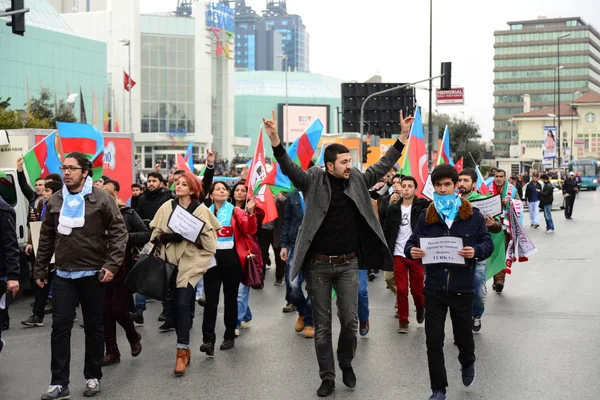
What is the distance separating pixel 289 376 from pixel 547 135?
1987 inches

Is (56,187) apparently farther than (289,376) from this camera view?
Yes

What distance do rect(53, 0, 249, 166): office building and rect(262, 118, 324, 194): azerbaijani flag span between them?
260 ft

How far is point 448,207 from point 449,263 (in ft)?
1.37

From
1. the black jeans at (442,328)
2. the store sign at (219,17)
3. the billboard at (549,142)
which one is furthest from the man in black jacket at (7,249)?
the store sign at (219,17)

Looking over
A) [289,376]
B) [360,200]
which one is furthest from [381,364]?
[360,200]

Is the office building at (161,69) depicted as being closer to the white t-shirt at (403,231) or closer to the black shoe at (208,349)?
the white t-shirt at (403,231)

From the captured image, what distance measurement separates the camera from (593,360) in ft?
24.1

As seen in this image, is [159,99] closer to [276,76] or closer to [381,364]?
[276,76]

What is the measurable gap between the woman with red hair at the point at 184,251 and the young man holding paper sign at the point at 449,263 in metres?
2.01

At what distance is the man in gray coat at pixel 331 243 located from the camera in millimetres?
6371

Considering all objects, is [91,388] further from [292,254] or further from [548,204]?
[548,204]

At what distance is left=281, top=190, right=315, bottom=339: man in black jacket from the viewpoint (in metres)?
8.80

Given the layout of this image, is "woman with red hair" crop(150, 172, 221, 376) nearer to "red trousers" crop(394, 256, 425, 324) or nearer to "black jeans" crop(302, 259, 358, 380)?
"black jeans" crop(302, 259, 358, 380)

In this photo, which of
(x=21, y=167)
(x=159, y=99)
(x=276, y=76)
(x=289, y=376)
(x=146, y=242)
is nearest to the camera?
(x=289, y=376)
